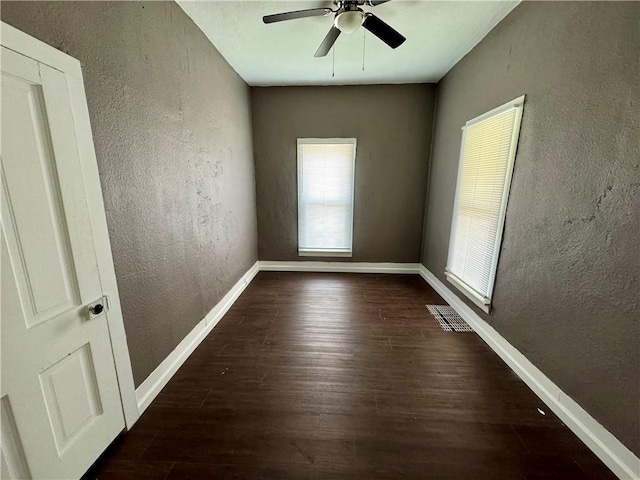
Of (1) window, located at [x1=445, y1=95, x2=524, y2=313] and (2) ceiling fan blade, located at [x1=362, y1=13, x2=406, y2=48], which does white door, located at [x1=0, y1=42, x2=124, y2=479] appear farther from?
(1) window, located at [x1=445, y1=95, x2=524, y2=313]

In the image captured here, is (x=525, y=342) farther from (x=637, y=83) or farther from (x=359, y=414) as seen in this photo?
(x=637, y=83)

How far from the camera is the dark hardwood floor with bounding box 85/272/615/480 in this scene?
1292 millimetres

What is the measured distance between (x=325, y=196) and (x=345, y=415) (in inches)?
118

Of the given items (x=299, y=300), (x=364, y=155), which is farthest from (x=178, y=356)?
(x=364, y=155)

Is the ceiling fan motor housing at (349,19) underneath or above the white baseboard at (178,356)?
above

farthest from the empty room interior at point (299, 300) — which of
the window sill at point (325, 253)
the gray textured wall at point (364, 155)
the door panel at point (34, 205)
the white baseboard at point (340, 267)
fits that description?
the window sill at point (325, 253)

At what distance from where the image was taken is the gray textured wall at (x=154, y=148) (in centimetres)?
127

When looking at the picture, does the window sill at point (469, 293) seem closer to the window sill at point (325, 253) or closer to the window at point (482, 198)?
the window at point (482, 198)

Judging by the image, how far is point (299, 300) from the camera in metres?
3.14

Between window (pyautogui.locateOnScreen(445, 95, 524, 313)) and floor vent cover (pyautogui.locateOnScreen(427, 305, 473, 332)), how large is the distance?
298 mm

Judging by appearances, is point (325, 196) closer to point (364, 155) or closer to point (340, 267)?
point (364, 155)

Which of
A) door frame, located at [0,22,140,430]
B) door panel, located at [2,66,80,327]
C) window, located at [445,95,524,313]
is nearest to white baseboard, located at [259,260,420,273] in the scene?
window, located at [445,95,524,313]

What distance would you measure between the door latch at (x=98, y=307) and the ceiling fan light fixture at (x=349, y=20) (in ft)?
7.64

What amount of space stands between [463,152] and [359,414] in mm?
2755
